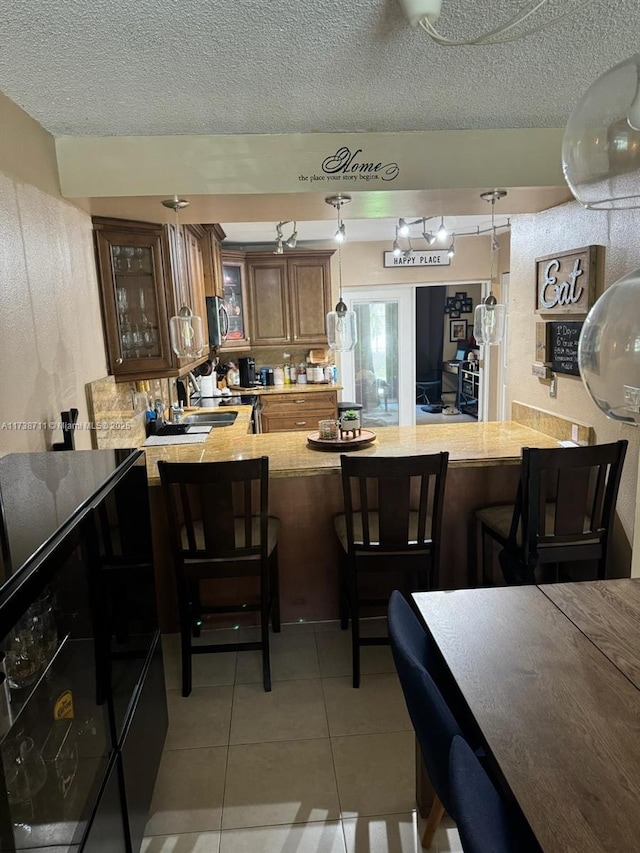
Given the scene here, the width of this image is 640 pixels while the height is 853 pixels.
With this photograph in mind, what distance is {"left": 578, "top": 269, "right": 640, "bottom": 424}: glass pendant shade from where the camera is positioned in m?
1.00

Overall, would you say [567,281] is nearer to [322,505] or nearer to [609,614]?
[322,505]

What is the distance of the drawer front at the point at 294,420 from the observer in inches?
236

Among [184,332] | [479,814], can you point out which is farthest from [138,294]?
[479,814]

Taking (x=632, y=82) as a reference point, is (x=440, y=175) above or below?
above

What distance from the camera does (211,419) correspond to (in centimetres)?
439

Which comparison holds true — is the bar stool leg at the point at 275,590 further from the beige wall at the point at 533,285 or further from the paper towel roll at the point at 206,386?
the paper towel roll at the point at 206,386

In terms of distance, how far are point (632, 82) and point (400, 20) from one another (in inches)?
33.8

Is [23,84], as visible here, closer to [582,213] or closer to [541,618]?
[541,618]

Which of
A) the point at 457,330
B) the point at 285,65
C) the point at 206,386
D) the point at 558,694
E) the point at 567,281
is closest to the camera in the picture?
the point at 558,694

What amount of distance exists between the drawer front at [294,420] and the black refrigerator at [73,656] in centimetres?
408

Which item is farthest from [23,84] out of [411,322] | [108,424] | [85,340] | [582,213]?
[411,322]

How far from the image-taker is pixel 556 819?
3.12ft

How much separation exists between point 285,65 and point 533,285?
211 centimetres

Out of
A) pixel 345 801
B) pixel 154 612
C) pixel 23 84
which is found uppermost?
pixel 23 84
